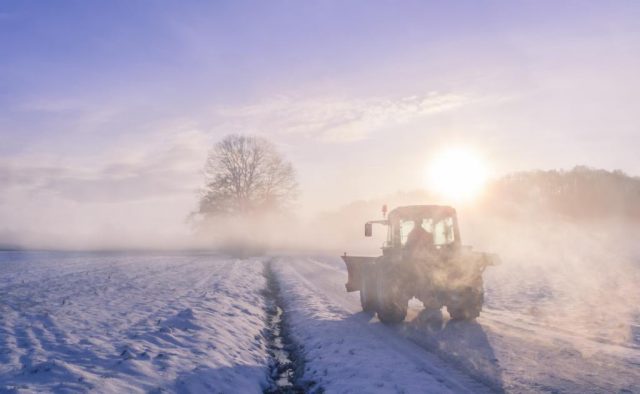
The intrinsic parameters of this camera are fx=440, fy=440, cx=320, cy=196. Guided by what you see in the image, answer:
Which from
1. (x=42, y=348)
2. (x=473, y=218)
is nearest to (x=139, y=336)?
(x=42, y=348)

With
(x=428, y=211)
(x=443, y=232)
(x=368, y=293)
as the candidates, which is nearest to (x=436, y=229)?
(x=443, y=232)

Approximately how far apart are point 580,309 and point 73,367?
11878 millimetres

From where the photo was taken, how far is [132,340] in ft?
26.0

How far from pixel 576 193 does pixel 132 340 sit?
5637 cm

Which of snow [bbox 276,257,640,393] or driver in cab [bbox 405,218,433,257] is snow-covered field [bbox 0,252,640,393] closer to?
snow [bbox 276,257,640,393]

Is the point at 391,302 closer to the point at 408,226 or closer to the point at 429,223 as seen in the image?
the point at 408,226

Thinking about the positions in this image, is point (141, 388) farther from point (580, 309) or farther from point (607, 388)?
point (580, 309)

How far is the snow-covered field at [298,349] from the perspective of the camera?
5.86 meters

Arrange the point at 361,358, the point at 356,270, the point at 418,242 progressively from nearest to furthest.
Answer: the point at 361,358, the point at 418,242, the point at 356,270

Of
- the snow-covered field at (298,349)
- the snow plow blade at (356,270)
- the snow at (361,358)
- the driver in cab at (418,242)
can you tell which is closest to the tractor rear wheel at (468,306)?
the snow-covered field at (298,349)

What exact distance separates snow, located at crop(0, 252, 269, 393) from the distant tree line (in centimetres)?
4662

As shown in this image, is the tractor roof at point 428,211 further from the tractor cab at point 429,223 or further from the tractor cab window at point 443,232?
the tractor cab window at point 443,232

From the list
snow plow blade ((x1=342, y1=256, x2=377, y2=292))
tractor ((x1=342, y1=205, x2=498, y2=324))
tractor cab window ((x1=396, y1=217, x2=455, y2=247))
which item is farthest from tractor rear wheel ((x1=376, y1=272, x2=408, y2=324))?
snow plow blade ((x1=342, y1=256, x2=377, y2=292))

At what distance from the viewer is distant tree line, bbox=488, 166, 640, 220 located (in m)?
47.8
